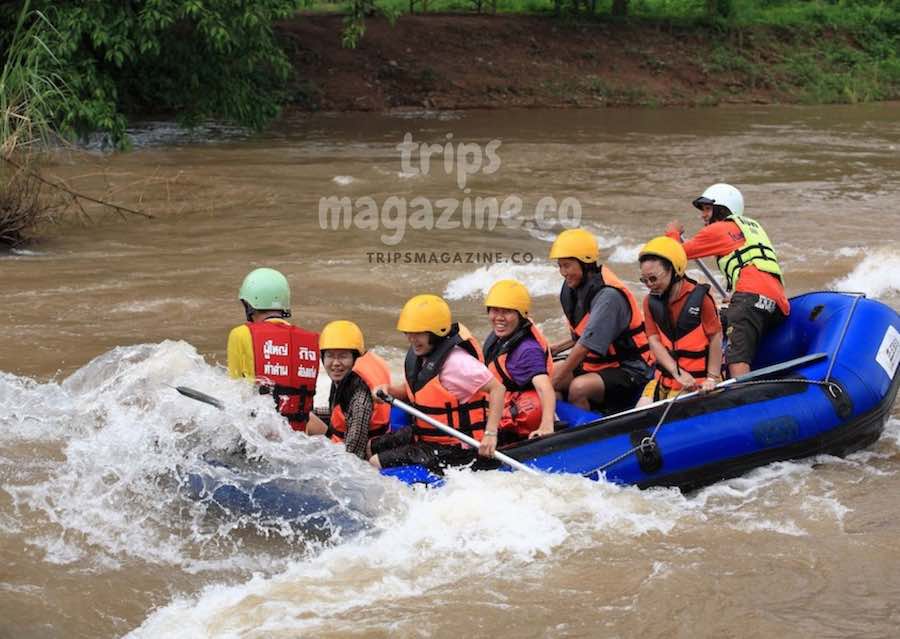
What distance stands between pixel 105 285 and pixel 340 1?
57.8 feet

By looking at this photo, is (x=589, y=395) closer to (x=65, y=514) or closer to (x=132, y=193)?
(x=65, y=514)

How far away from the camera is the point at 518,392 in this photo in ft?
19.8

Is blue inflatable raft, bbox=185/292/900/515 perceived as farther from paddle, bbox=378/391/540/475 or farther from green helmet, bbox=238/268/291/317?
green helmet, bbox=238/268/291/317

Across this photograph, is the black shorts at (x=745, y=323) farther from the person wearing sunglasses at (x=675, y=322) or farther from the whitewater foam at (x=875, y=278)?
the whitewater foam at (x=875, y=278)

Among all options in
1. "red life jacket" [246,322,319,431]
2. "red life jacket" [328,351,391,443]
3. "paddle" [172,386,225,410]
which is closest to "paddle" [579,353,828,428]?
"red life jacket" [328,351,391,443]

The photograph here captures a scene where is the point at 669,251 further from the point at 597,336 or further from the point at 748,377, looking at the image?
the point at 748,377

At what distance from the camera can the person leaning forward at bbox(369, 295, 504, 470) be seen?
5633mm

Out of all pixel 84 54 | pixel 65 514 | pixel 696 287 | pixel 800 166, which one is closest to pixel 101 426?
pixel 65 514

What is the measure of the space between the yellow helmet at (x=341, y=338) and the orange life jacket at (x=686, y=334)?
5.24 ft

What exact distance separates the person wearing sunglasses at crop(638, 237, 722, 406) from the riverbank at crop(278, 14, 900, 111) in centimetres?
1668

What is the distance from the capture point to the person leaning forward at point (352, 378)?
226 inches

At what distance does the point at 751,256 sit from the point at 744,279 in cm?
15

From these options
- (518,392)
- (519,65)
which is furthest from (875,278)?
(519,65)

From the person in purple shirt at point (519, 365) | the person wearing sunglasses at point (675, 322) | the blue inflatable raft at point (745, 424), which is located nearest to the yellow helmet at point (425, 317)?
the person in purple shirt at point (519, 365)
